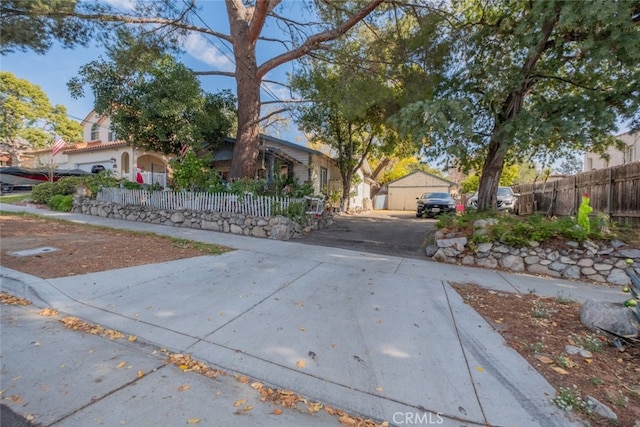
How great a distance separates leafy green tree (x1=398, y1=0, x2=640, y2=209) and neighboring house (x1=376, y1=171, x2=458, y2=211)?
55.9 feet

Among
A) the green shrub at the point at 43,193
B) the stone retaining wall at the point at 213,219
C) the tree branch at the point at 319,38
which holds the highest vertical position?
the tree branch at the point at 319,38

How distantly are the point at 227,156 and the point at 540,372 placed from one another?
14154 mm

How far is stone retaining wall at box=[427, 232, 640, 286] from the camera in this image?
5293 mm

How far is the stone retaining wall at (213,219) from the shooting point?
8.20 m

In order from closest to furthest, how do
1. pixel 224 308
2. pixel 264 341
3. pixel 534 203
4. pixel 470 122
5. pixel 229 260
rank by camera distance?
pixel 264 341, pixel 224 308, pixel 229 260, pixel 470 122, pixel 534 203

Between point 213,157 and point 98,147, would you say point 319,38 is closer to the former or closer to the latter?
point 213,157

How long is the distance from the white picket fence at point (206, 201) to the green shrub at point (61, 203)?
141 cm

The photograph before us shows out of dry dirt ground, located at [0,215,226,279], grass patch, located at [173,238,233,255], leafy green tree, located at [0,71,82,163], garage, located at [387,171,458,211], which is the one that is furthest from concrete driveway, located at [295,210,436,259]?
leafy green tree, located at [0,71,82,163]

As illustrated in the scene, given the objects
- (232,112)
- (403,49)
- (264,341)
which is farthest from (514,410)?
(232,112)

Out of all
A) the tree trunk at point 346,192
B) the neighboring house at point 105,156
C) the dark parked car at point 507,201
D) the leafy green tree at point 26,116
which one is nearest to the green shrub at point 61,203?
the neighboring house at point 105,156

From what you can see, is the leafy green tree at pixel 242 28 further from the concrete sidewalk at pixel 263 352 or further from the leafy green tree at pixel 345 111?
the concrete sidewalk at pixel 263 352

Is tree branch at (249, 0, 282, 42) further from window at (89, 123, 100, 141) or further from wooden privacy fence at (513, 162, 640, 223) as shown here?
window at (89, 123, 100, 141)

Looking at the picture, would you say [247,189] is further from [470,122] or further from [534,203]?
[534,203]

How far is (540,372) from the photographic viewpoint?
96.4 inches
